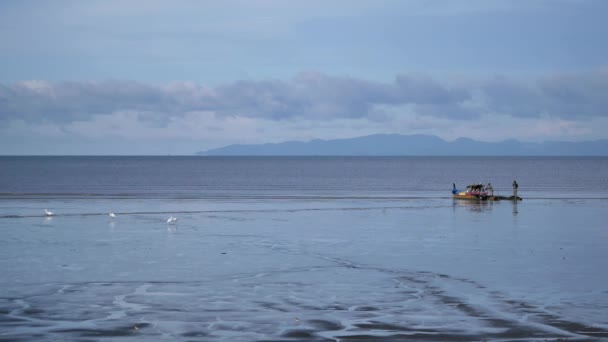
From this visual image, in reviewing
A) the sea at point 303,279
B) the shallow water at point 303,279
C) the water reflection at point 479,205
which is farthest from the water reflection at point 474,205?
the sea at point 303,279

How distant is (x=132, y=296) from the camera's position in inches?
888

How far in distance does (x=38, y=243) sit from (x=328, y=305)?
18.8 meters

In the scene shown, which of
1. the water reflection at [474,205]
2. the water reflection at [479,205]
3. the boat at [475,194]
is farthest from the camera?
the boat at [475,194]

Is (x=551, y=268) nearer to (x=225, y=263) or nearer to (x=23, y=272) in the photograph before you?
(x=225, y=263)

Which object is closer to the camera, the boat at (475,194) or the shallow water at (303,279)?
the shallow water at (303,279)

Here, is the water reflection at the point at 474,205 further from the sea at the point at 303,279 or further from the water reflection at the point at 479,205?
the sea at the point at 303,279

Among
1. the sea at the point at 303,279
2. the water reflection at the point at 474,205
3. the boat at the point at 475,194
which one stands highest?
the boat at the point at 475,194

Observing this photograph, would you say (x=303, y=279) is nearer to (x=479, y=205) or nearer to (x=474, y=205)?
(x=474, y=205)

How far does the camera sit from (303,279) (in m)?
25.8

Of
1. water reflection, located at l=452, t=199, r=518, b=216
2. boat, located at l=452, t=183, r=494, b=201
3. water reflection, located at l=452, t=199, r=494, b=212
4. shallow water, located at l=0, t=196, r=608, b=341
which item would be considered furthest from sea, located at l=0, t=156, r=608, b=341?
boat, located at l=452, t=183, r=494, b=201

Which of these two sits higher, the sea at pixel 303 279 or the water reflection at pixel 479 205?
the water reflection at pixel 479 205

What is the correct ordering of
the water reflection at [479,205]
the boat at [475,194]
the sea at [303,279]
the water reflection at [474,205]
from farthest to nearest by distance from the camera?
1. the boat at [475,194]
2. the water reflection at [474,205]
3. the water reflection at [479,205]
4. the sea at [303,279]

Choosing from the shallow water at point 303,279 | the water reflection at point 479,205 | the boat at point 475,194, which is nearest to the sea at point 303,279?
the shallow water at point 303,279

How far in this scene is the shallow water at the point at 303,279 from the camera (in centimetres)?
1886
